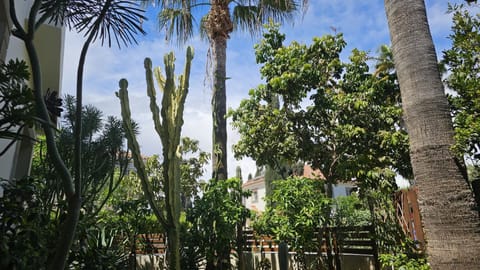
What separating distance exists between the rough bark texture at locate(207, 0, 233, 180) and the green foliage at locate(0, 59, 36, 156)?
5.56 meters

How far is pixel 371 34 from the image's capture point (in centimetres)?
844

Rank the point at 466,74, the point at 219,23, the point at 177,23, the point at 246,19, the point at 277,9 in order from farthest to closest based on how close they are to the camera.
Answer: the point at 246,19 < the point at 177,23 < the point at 277,9 < the point at 219,23 < the point at 466,74

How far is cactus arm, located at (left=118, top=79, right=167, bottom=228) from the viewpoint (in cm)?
629

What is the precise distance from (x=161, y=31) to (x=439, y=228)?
867 centimetres

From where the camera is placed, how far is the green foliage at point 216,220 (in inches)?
267

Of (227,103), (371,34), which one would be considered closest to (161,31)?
(227,103)

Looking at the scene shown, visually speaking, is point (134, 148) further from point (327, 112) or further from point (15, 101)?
point (327, 112)

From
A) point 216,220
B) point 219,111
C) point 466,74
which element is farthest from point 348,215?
Result: point 466,74

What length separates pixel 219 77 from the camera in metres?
8.38

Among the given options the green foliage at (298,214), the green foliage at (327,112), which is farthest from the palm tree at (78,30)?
the green foliage at (298,214)

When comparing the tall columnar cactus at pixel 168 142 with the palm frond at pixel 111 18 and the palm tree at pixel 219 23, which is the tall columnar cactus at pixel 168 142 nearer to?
the palm tree at pixel 219 23

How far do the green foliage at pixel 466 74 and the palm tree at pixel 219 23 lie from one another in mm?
4764

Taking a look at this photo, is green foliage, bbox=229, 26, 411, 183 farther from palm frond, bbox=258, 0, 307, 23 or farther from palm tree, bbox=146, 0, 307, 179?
palm frond, bbox=258, 0, 307, 23

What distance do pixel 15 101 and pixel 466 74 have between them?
4471 mm
